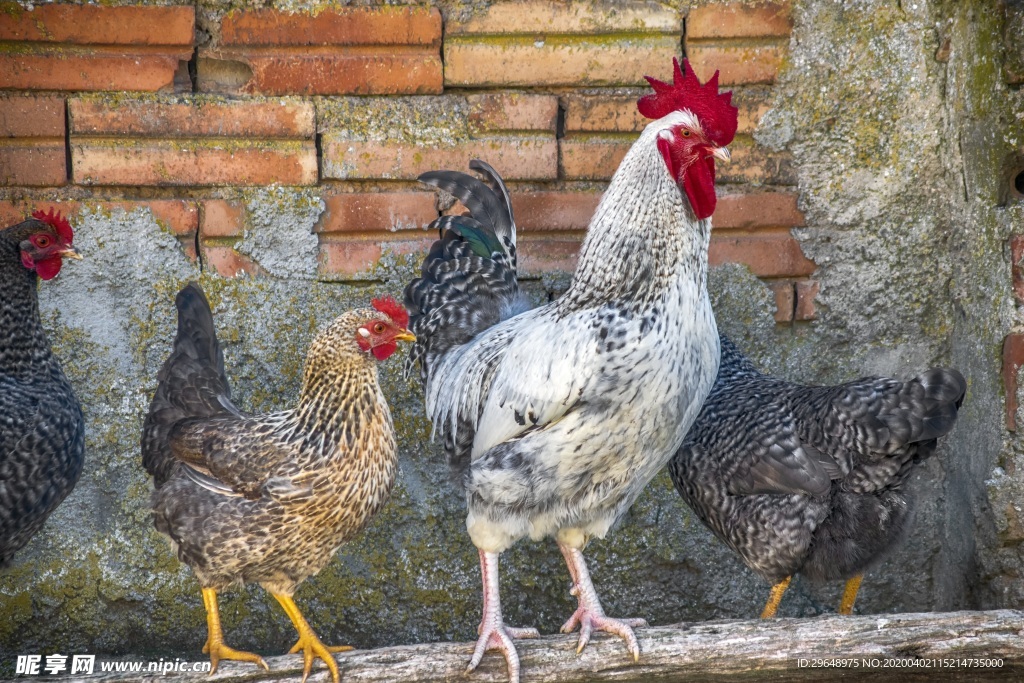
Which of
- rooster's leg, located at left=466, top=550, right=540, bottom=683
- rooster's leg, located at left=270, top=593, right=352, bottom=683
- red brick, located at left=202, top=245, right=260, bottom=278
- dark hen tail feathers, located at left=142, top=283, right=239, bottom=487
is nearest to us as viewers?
rooster's leg, located at left=270, top=593, right=352, bottom=683

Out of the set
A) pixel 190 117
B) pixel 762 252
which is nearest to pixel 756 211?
pixel 762 252

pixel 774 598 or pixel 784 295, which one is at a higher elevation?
pixel 784 295

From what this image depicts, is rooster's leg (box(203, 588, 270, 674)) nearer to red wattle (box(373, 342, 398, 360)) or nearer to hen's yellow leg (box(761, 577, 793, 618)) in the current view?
red wattle (box(373, 342, 398, 360))

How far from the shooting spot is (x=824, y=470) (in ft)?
8.45

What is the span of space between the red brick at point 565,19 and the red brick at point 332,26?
12cm

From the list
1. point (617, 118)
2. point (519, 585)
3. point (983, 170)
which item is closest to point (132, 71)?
point (617, 118)

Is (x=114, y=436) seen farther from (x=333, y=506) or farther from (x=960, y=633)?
(x=960, y=633)

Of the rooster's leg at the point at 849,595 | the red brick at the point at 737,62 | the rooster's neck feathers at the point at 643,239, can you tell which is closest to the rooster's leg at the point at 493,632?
the rooster's neck feathers at the point at 643,239

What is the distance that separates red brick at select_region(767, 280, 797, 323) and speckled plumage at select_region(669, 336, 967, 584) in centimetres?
55

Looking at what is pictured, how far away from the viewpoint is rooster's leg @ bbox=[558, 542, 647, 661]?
2479mm

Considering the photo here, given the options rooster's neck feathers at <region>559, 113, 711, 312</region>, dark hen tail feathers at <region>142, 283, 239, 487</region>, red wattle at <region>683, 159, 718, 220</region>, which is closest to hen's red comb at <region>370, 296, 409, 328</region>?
rooster's neck feathers at <region>559, 113, 711, 312</region>

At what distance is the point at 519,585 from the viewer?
3.25m

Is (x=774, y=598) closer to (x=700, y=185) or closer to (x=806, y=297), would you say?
(x=806, y=297)

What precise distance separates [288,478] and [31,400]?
81 cm
